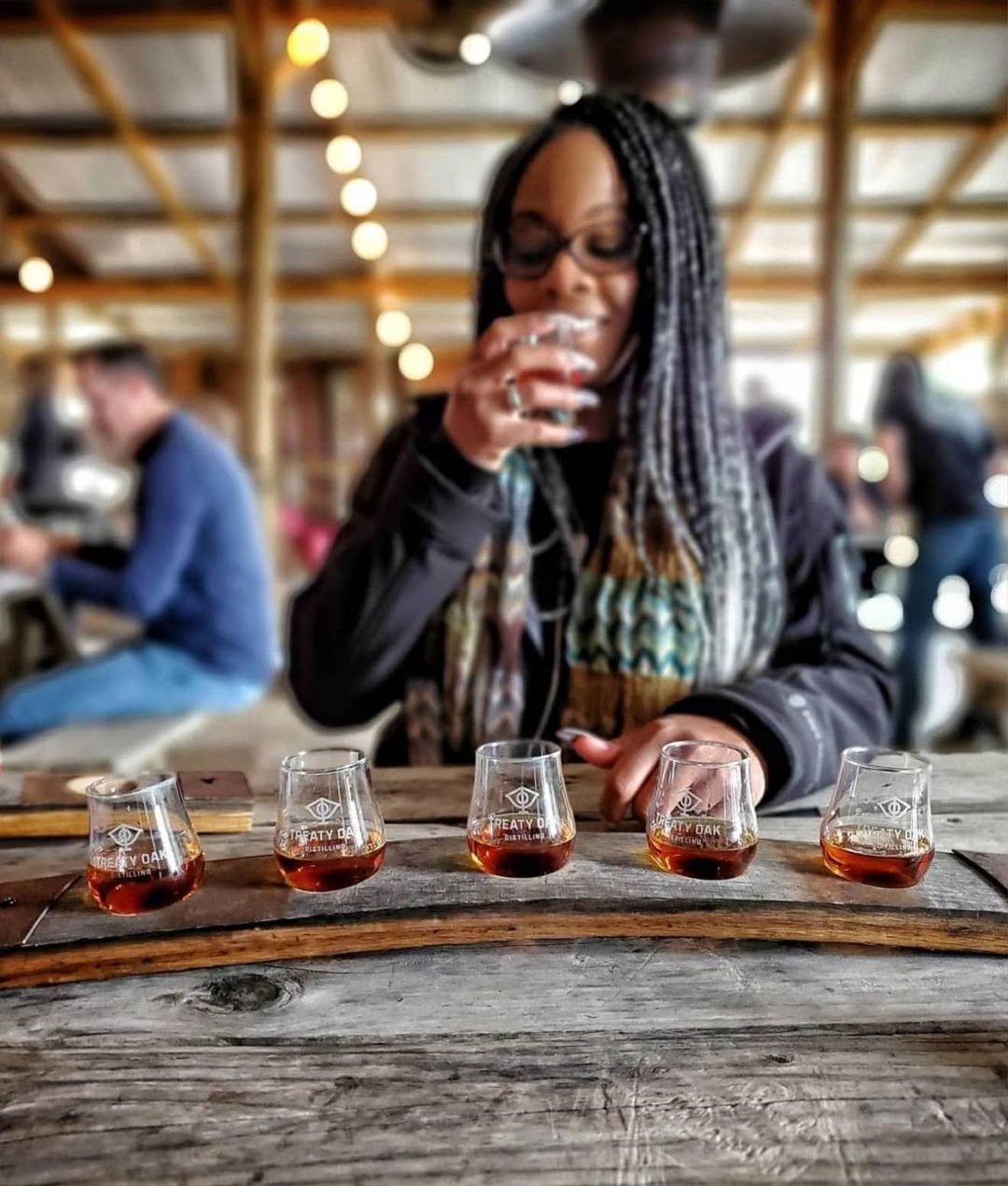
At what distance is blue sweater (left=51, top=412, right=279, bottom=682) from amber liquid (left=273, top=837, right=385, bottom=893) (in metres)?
2.17

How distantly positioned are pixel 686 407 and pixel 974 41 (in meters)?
6.30

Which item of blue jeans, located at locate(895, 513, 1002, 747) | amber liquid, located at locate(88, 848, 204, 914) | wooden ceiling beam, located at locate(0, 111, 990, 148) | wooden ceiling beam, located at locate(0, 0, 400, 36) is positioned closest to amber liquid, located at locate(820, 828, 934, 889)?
amber liquid, located at locate(88, 848, 204, 914)

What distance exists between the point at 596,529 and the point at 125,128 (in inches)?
269

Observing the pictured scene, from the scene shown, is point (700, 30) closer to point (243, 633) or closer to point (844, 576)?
point (844, 576)

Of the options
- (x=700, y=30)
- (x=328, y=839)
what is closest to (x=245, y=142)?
(x=700, y=30)

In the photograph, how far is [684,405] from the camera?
4.30 ft

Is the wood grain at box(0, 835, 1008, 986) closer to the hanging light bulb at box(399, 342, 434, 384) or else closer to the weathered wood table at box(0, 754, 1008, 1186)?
the weathered wood table at box(0, 754, 1008, 1186)

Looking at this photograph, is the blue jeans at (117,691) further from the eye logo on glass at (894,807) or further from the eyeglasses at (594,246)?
the eye logo on glass at (894,807)

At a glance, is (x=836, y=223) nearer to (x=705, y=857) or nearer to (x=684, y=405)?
(x=684, y=405)

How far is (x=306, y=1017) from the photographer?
2.07 ft

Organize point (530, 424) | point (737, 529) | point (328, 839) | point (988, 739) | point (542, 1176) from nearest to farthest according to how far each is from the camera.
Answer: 1. point (542, 1176)
2. point (328, 839)
3. point (530, 424)
4. point (737, 529)
5. point (988, 739)

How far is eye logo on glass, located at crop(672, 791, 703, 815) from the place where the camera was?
77 cm

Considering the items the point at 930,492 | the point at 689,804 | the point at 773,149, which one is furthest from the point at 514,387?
the point at 773,149

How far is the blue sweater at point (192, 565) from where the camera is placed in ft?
9.09
